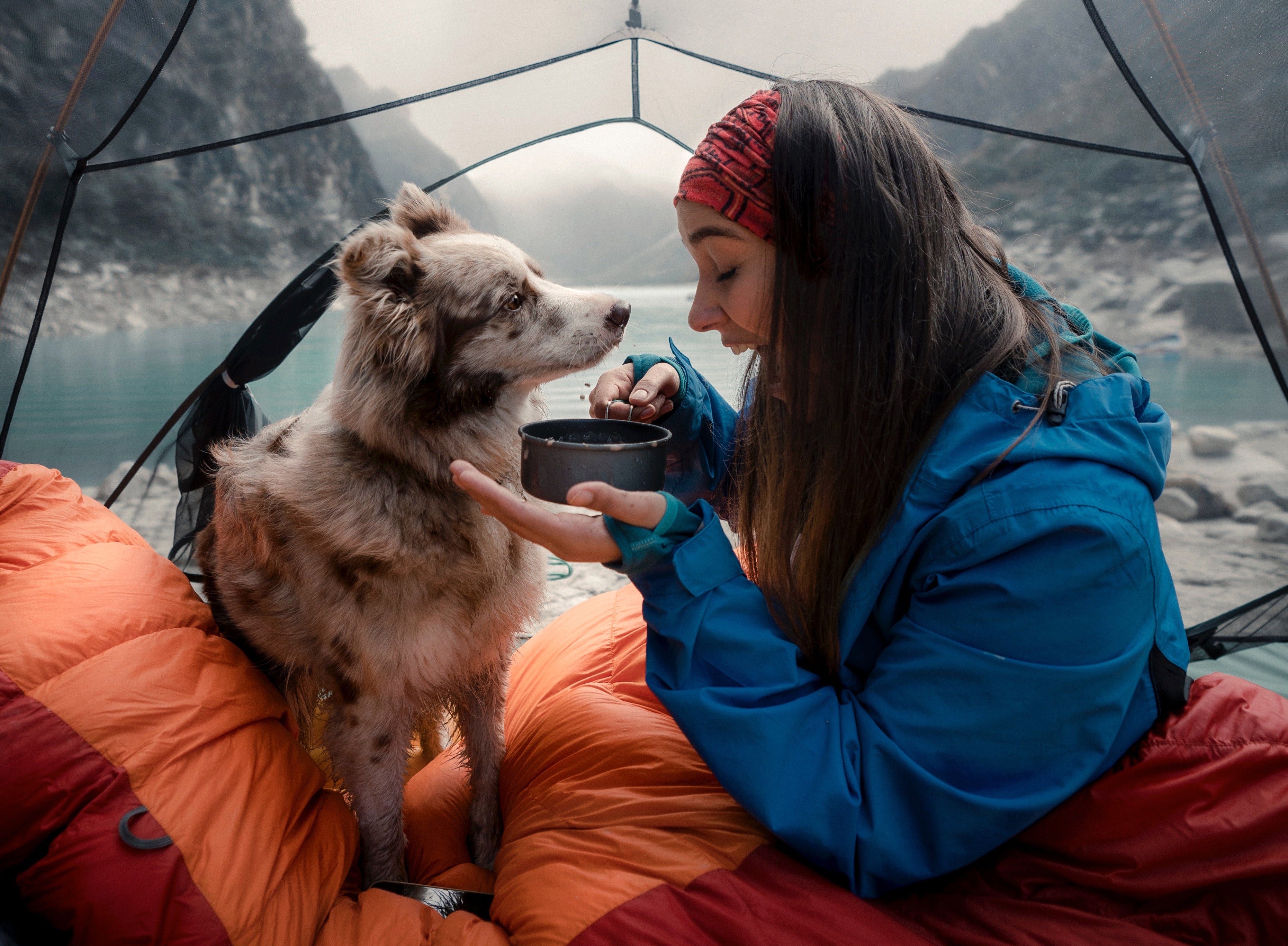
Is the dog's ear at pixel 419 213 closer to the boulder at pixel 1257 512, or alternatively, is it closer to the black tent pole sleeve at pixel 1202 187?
the black tent pole sleeve at pixel 1202 187

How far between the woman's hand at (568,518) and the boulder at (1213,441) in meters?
2.72

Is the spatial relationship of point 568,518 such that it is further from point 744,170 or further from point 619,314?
point 619,314

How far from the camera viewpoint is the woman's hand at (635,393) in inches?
59.8

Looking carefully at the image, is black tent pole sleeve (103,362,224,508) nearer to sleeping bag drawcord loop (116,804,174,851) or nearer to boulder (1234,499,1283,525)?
sleeping bag drawcord loop (116,804,174,851)

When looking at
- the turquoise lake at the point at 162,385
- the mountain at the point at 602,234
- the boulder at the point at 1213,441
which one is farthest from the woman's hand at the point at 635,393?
the boulder at the point at 1213,441

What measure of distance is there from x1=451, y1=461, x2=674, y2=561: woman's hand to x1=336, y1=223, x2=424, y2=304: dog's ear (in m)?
0.55

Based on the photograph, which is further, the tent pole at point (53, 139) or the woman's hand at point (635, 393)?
the tent pole at point (53, 139)

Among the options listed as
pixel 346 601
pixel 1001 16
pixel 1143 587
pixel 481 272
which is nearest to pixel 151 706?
pixel 346 601

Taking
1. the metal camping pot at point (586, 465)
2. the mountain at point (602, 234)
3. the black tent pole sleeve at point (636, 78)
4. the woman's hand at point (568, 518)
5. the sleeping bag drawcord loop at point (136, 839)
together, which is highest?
the black tent pole sleeve at point (636, 78)

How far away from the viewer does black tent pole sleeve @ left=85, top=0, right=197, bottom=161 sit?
2121 mm

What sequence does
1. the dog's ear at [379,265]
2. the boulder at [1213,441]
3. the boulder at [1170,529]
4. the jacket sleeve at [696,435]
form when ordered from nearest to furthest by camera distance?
the dog's ear at [379,265] → the jacket sleeve at [696,435] → the boulder at [1213,441] → the boulder at [1170,529]

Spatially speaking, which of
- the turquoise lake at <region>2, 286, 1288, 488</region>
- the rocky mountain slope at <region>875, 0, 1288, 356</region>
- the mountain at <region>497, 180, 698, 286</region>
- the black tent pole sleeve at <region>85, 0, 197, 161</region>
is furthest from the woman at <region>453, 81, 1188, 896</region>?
the black tent pole sleeve at <region>85, 0, 197, 161</region>

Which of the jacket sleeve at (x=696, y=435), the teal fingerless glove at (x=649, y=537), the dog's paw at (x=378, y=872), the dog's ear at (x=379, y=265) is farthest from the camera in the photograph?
the jacket sleeve at (x=696, y=435)

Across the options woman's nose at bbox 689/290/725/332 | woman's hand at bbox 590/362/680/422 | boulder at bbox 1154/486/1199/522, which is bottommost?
boulder at bbox 1154/486/1199/522
